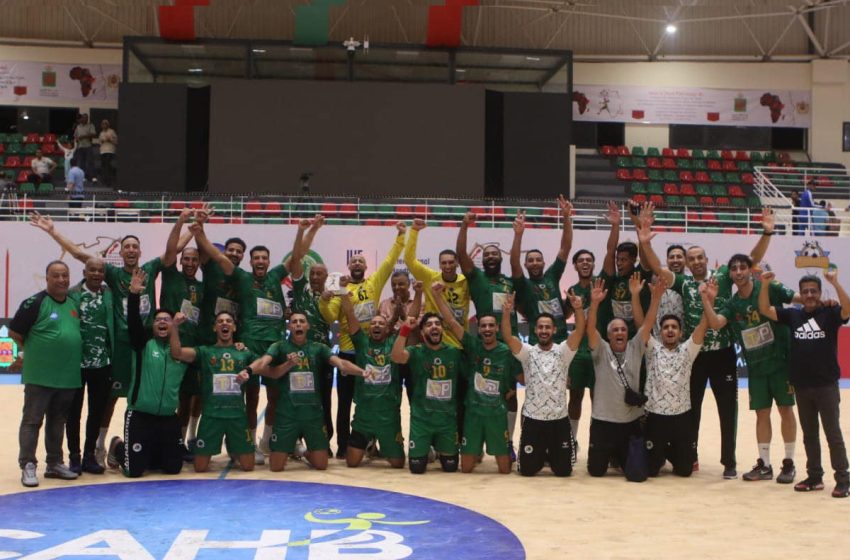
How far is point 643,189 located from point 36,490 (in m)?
25.3

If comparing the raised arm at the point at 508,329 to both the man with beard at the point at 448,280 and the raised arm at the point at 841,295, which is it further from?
the raised arm at the point at 841,295

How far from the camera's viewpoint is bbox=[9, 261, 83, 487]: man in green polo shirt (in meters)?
8.52

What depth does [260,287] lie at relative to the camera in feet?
31.9

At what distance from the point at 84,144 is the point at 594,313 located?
853 inches

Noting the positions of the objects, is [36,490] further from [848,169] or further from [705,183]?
[848,169]

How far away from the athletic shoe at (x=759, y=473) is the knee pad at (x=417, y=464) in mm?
2983

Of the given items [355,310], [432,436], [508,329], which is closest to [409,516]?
[432,436]

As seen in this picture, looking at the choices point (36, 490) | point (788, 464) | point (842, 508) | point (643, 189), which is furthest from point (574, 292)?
point (643, 189)

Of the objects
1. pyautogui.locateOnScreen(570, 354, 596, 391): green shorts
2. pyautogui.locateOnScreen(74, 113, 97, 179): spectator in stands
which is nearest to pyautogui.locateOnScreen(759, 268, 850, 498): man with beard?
pyautogui.locateOnScreen(570, 354, 596, 391): green shorts

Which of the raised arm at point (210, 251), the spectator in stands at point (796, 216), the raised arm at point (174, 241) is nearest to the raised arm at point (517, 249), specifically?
the raised arm at point (210, 251)

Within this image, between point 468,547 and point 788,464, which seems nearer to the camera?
point 468,547

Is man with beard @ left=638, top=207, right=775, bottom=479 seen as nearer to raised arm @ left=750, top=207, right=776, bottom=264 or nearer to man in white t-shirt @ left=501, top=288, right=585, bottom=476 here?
raised arm @ left=750, top=207, right=776, bottom=264

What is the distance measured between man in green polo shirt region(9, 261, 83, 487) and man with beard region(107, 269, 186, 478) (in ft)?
1.71

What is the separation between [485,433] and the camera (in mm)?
9430
